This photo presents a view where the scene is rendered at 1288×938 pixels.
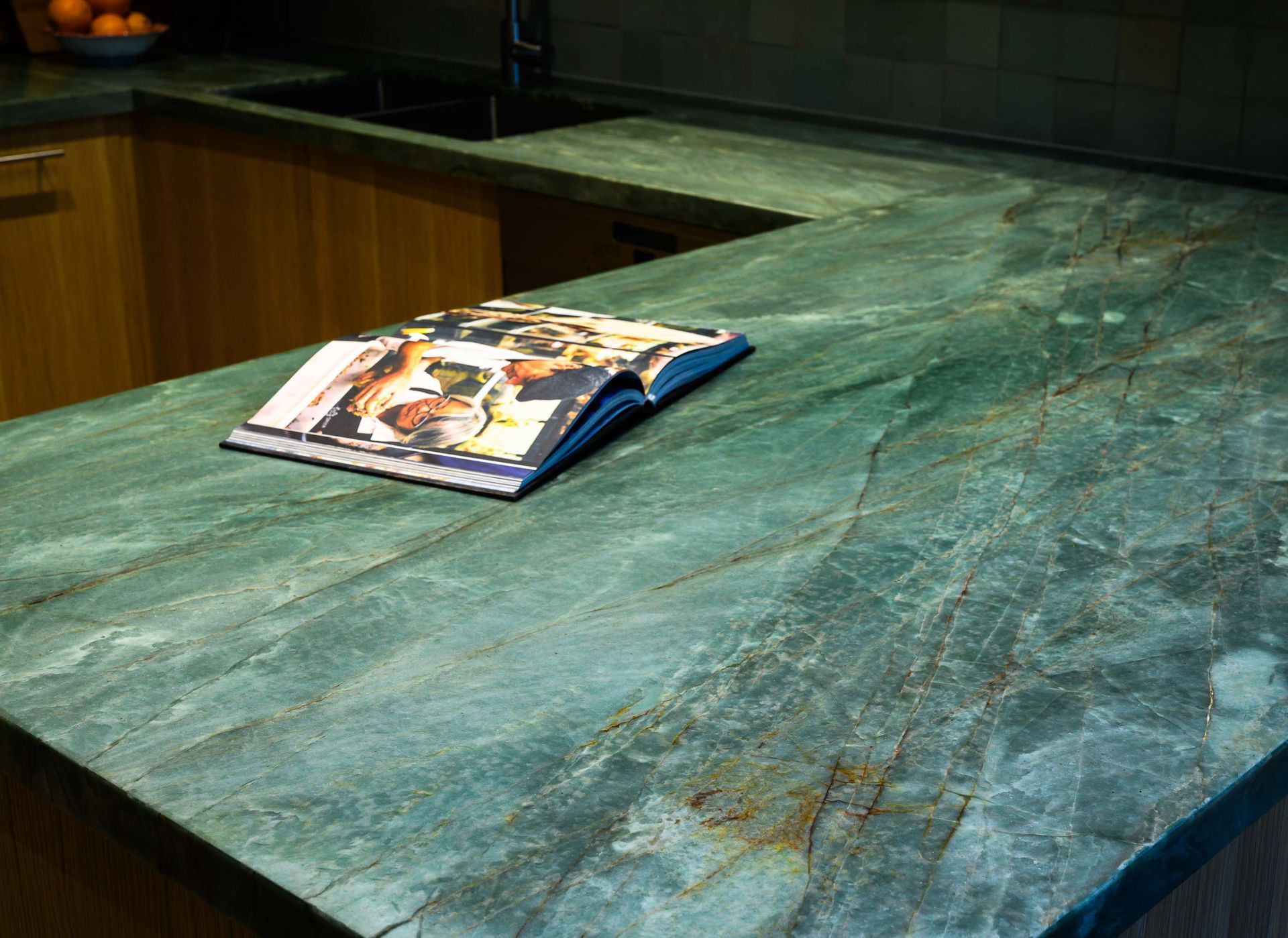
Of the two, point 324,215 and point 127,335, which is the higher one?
point 324,215

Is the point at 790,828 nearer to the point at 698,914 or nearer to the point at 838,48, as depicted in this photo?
the point at 698,914

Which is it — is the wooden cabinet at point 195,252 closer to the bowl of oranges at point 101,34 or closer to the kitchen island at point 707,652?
the bowl of oranges at point 101,34

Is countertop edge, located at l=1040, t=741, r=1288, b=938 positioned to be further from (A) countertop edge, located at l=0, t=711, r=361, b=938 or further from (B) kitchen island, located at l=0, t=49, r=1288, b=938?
(A) countertop edge, located at l=0, t=711, r=361, b=938

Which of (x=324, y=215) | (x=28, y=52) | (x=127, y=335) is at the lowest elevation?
(x=127, y=335)

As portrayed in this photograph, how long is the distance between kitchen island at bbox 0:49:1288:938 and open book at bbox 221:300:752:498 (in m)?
0.03

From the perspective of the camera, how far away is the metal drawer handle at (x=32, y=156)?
107 inches

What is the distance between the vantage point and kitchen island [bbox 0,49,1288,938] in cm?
70

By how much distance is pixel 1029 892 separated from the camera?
675 mm

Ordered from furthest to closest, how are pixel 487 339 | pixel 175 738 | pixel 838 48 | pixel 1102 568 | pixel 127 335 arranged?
1. pixel 127 335
2. pixel 838 48
3. pixel 487 339
4. pixel 1102 568
5. pixel 175 738

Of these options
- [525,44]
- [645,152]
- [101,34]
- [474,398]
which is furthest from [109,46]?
[474,398]

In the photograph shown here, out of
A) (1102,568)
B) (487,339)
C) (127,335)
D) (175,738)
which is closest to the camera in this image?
(175,738)

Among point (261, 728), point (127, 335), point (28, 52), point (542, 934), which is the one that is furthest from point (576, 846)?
point (28, 52)

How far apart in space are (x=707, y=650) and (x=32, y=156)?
7.58ft

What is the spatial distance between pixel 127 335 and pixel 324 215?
66 centimetres
